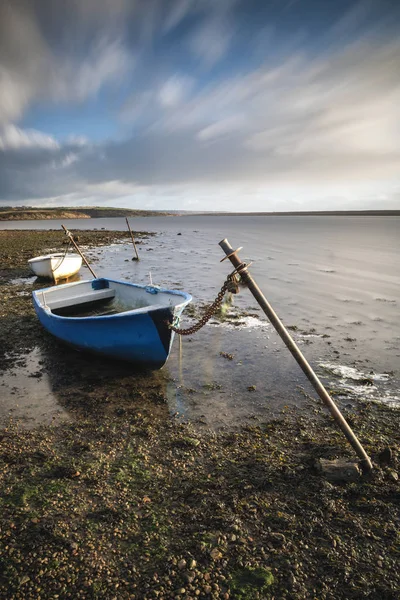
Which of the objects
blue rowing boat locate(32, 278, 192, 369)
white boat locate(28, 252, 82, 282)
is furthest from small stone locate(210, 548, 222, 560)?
white boat locate(28, 252, 82, 282)

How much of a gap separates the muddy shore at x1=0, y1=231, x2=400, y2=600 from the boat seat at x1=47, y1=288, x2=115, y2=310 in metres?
5.29

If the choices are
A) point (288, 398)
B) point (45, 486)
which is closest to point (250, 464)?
point (288, 398)

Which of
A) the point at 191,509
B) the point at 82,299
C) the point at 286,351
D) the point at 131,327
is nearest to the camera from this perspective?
the point at 191,509

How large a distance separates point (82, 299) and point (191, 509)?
9199 millimetres

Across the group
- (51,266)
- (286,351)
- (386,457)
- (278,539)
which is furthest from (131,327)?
(51,266)

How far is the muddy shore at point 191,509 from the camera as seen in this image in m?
3.48

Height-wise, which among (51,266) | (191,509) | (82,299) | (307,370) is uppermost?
(307,370)

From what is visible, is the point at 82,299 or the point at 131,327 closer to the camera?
the point at 131,327

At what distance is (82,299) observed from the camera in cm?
1209

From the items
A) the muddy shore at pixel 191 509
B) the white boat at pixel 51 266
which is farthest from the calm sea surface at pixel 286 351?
the white boat at pixel 51 266

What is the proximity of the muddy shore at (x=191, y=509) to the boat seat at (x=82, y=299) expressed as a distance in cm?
529

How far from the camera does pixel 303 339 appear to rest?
11.0m

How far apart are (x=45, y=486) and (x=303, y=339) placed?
854 cm

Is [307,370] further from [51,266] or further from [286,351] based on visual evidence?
[51,266]
